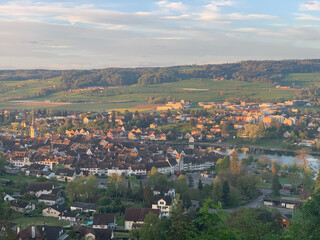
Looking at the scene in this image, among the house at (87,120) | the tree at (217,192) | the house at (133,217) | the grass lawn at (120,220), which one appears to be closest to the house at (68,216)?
the grass lawn at (120,220)

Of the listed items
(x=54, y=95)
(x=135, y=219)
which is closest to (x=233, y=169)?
(x=135, y=219)

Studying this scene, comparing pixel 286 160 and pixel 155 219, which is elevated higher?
pixel 155 219

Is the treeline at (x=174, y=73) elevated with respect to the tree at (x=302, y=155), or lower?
elevated

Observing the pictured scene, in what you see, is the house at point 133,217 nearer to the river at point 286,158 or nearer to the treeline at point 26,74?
the river at point 286,158

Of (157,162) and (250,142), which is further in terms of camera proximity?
(250,142)

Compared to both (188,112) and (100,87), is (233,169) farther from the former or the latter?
(100,87)
